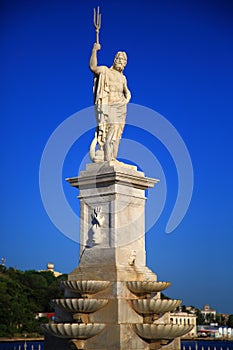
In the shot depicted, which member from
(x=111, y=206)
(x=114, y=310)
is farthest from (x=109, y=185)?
(x=114, y=310)

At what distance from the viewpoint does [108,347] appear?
15.0m

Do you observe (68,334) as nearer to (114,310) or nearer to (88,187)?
(114,310)

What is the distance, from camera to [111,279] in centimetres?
1565

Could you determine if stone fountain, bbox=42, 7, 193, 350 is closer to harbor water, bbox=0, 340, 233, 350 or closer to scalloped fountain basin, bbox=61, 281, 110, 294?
scalloped fountain basin, bbox=61, 281, 110, 294

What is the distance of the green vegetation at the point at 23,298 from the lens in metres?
68.0

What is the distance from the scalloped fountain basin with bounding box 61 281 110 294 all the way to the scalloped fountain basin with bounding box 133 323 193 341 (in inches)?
47.5

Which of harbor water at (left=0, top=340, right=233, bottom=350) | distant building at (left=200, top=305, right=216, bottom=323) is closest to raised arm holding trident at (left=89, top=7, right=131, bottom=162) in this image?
harbor water at (left=0, top=340, right=233, bottom=350)

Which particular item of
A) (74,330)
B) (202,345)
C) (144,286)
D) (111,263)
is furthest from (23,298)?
(74,330)

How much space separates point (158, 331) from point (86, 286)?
6.42ft

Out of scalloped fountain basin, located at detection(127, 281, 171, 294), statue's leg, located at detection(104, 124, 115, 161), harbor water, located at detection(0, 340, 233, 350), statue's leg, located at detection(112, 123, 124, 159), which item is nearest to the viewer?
scalloped fountain basin, located at detection(127, 281, 171, 294)

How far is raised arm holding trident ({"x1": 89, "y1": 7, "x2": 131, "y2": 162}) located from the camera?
17391 mm

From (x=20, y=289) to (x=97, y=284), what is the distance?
2480 inches

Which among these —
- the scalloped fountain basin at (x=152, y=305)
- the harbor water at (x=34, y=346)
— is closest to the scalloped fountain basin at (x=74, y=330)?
the scalloped fountain basin at (x=152, y=305)

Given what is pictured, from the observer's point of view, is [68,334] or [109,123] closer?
[68,334]
